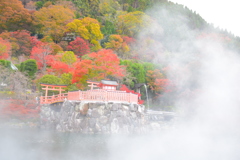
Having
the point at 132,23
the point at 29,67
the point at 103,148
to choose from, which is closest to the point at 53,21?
the point at 132,23

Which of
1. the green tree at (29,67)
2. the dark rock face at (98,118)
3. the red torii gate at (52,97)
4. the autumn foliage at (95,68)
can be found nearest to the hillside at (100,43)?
the autumn foliage at (95,68)

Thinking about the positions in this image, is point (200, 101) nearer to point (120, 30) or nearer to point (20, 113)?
point (20, 113)

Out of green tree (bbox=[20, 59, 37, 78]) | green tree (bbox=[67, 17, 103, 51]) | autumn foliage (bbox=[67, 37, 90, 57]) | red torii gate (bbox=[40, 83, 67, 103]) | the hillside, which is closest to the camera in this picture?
red torii gate (bbox=[40, 83, 67, 103])

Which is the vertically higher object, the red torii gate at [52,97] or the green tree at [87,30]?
the green tree at [87,30]

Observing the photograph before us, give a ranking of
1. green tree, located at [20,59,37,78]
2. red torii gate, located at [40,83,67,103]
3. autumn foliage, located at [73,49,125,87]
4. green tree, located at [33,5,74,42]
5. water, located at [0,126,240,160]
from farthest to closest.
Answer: green tree, located at [33,5,74,42] → green tree, located at [20,59,37,78] → autumn foliage, located at [73,49,125,87] → red torii gate, located at [40,83,67,103] → water, located at [0,126,240,160]

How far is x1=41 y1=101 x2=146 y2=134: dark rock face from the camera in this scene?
16.0 m

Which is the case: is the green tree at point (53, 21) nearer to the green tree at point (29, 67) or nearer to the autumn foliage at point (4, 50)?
the autumn foliage at point (4, 50)

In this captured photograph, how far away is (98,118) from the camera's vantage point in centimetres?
1600

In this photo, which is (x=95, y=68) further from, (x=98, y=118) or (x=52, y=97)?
(x=98, y=118)

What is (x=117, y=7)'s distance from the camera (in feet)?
175

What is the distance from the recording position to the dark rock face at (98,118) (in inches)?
628

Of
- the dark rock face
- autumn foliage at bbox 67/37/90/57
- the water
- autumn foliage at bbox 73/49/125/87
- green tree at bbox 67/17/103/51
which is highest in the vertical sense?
green tree at bbox 67/17/103/51

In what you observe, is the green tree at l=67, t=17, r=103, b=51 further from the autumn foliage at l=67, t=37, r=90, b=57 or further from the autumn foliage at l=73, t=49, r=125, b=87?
the autumn foliage at l=73, t=49, r=125, b=87

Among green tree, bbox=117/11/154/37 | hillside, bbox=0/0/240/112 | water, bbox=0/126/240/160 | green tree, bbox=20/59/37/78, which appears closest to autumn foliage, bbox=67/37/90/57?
hillside, bbox=0/0/240/112
